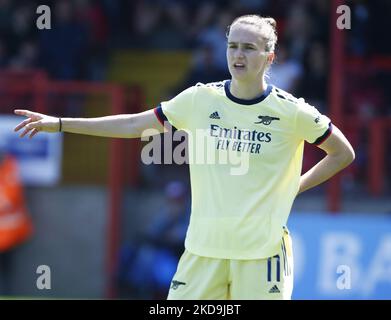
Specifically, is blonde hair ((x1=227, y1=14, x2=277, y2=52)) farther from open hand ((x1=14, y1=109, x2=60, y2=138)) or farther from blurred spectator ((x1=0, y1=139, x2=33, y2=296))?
blurred spectator ((x1=0, y1=139, x2=33, y2=296))

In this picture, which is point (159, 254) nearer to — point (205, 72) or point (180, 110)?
point (205, 72)

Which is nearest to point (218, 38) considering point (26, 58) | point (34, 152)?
point (26, 58)

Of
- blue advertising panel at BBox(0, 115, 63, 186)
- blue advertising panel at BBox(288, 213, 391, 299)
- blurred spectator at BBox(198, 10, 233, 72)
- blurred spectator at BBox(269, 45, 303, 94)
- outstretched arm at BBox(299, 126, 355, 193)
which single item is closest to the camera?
outstretched arm at BBox(299, 126, 355, 193)

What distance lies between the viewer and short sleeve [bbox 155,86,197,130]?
548 cm

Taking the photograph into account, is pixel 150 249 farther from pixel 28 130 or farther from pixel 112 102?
pixel 28 130

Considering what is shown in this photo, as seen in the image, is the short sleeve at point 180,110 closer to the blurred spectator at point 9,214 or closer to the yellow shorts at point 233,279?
the yellow shorts at point 233,279

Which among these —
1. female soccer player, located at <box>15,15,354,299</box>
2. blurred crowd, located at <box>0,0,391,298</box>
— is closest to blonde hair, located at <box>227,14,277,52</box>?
female soccer player, located at <box>15,15,354,299</box>

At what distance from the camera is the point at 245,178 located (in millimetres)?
5254

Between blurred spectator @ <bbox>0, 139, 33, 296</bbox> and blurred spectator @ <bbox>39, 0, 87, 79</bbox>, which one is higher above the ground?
blurred spectator @ <bbox>39, 0, 87, 79</bbox>

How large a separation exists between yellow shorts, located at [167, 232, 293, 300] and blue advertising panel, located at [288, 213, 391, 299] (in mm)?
5080

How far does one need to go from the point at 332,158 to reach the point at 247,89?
68 cm

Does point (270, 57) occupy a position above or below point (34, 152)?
above

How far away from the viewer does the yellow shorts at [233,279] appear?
5.20 m
